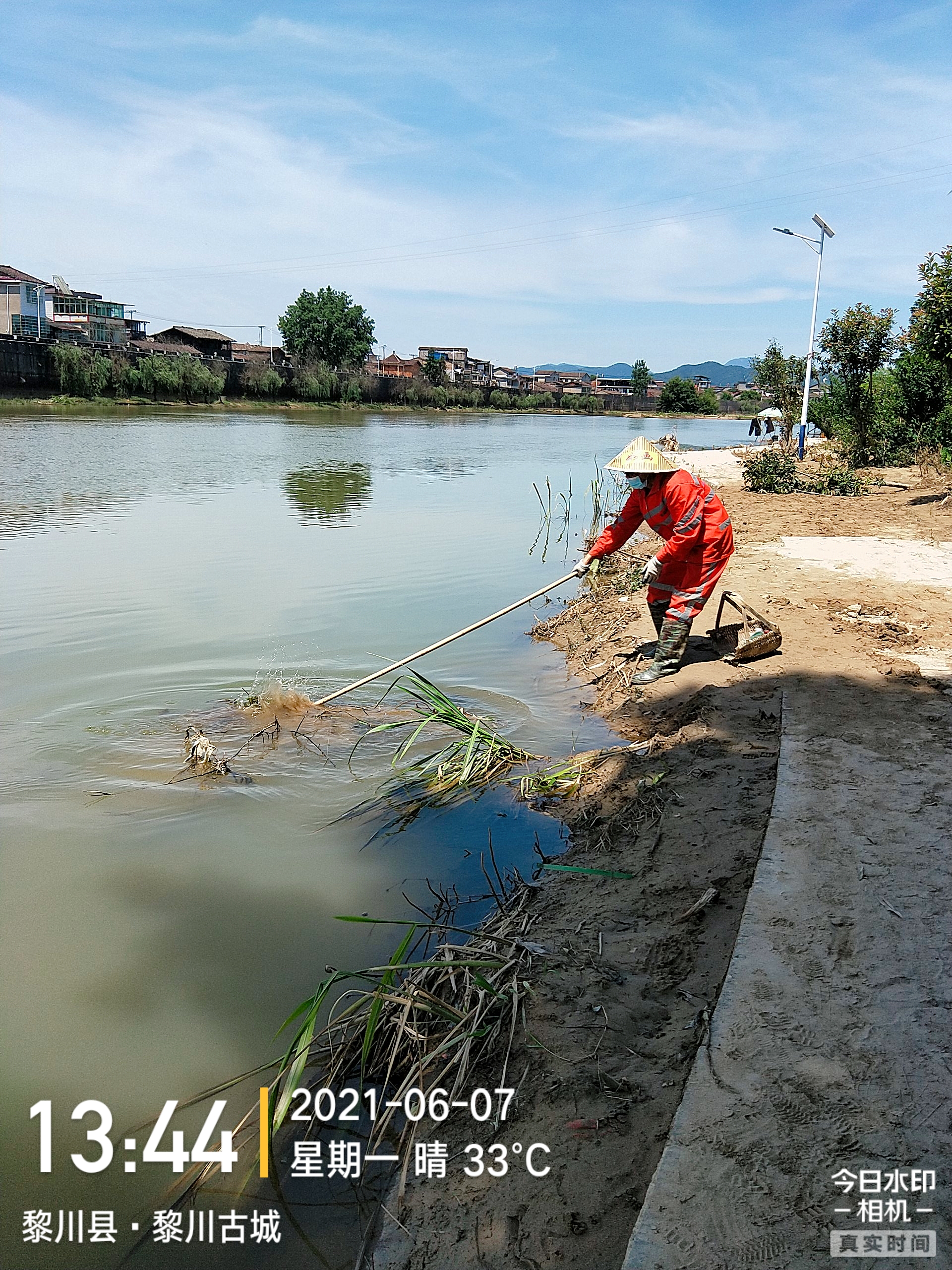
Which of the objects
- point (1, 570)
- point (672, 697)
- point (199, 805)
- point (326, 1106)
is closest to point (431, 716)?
point (199, 805)

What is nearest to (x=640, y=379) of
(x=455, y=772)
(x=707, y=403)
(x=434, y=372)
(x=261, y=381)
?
(x=707, y=403)

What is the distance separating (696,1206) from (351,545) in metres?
11.1

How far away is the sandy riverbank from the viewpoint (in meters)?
2.10

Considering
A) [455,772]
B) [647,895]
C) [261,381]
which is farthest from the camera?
[261,381]

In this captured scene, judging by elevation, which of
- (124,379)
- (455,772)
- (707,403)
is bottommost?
(455,772)

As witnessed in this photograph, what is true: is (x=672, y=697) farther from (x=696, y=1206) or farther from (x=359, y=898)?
(x=696, y=1206)

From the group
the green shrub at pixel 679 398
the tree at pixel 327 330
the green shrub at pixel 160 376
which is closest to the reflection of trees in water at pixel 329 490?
the green shrub at pixel 160 376

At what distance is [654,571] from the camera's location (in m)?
6.10

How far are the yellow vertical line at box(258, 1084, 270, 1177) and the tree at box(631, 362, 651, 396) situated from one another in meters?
124

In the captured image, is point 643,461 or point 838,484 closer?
point 643,461

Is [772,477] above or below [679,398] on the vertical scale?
below

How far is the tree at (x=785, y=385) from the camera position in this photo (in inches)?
1020

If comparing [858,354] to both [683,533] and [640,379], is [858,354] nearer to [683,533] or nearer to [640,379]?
[683,533]

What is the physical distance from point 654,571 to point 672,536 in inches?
11.1
